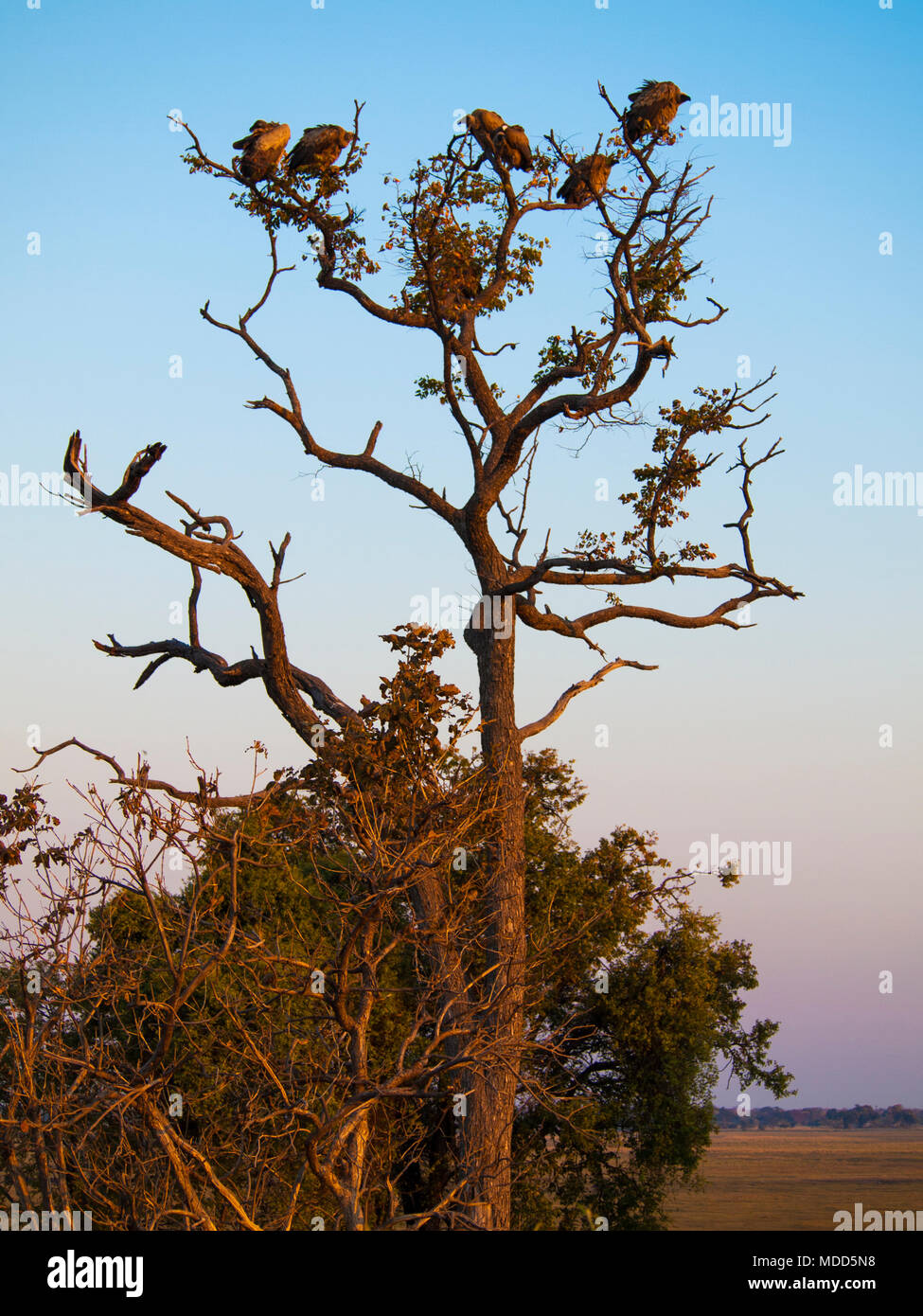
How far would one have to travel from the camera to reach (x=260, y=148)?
15.1 m

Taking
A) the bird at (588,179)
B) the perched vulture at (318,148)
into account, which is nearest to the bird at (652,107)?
the bird at (588,179)

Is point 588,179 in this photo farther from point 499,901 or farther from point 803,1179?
point 803,1179

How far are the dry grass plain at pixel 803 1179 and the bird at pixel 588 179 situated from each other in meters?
19.5

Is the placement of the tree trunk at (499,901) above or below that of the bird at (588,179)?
below

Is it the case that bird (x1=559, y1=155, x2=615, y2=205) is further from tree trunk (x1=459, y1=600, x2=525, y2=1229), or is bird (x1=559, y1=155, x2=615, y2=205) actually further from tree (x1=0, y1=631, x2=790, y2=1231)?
tree (x1=0, y1=631, x2=790, y2=1231)

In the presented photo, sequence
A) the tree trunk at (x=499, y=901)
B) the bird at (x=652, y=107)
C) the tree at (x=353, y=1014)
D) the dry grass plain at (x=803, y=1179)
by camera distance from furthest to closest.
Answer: the dry grass plain at (x=803, y=1179) → the bird at (x=652, y=107) → the tree trunk at (x=499, y=901) → the tree at (x=353, y=1014)

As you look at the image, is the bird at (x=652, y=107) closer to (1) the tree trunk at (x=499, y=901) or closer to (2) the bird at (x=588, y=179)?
(2) the bird at (x=588, y=179)

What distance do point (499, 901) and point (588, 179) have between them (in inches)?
347

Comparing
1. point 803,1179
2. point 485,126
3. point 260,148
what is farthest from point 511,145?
point 803,1179

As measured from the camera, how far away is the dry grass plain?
33.4 m

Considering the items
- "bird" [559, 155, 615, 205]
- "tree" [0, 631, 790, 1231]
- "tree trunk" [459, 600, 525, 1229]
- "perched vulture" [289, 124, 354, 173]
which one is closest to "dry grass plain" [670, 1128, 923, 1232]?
"tree" [0, 631, 790, 1231]

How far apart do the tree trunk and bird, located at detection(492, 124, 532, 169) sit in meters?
5.70

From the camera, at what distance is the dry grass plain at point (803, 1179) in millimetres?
33438
